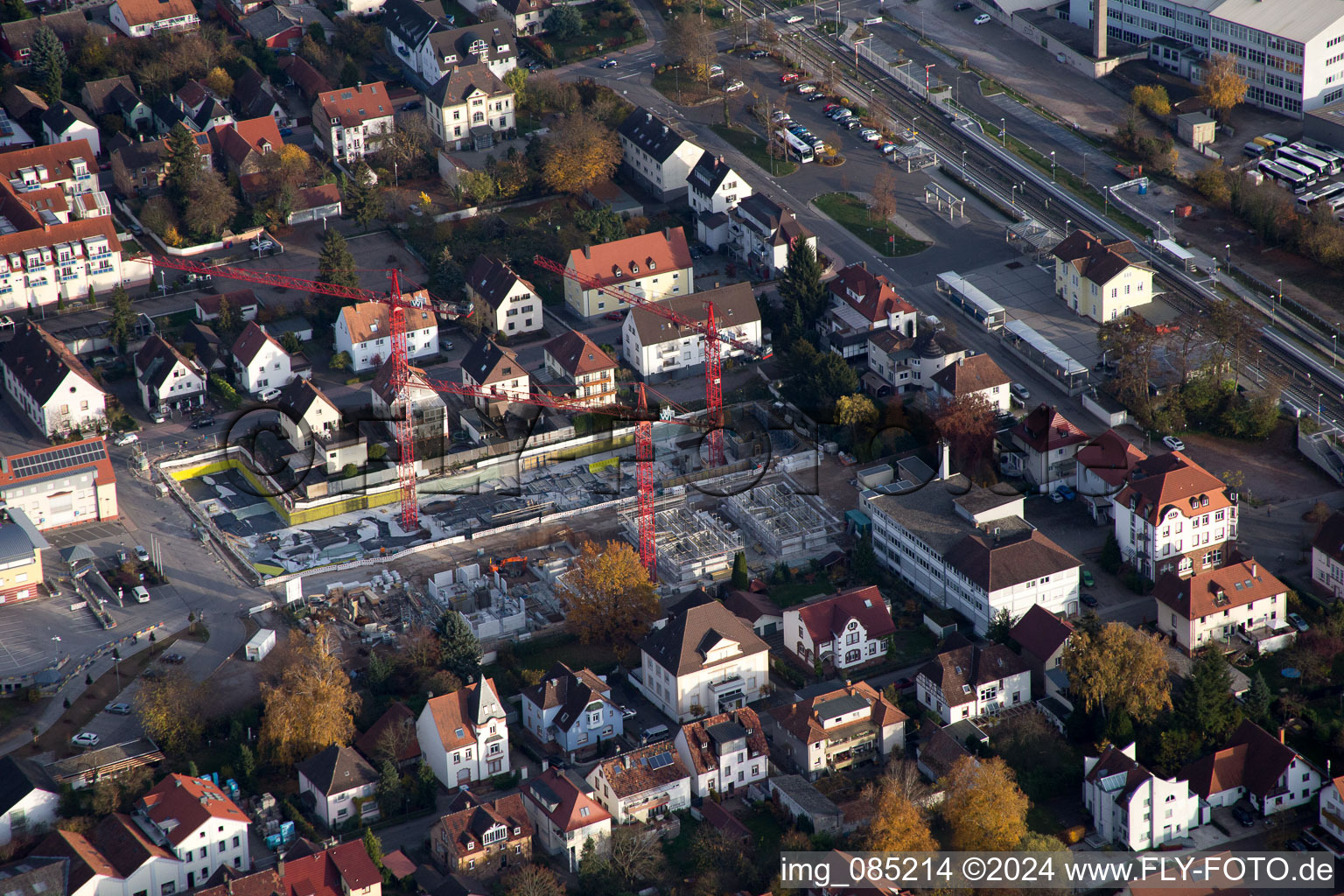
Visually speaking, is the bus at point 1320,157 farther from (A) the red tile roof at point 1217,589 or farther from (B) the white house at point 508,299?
(B) the white house at point 508,299

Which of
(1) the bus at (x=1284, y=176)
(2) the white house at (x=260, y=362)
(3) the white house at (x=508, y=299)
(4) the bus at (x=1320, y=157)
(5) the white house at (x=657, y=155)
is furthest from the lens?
(5) the white house at (x=657, y=155)

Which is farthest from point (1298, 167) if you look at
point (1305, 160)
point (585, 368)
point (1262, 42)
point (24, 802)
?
point (24, 802)

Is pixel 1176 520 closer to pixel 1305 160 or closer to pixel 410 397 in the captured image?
pixel 410 397

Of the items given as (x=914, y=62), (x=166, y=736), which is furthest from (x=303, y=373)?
(x=914, y=62)

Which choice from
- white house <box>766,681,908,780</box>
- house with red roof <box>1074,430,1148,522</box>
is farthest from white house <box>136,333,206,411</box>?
house with red roof <box>1074,430,1148,522</box>

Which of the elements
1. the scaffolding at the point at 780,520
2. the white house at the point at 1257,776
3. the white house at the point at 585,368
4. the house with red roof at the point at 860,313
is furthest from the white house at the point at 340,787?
the house with red roof at the point at 860,313

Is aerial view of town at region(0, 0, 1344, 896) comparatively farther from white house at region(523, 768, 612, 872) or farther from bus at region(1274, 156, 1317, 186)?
bus at region(1274, 156, 1317, 186)

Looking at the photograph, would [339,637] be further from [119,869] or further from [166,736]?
[119,869]
